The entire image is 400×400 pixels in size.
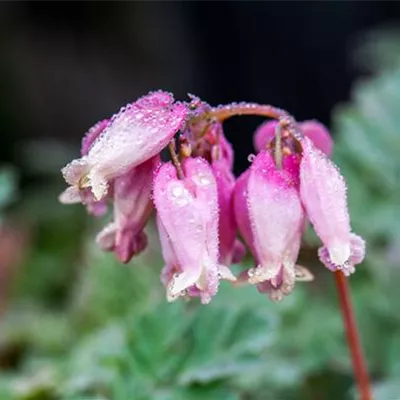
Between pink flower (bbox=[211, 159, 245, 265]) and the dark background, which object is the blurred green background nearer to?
pink flower (bbox=[211, 159, 245, 265])

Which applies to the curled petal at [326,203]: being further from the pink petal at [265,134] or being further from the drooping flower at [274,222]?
the pink petal at [265,134]

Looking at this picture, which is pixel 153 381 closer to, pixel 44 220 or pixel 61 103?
pixel 44 220

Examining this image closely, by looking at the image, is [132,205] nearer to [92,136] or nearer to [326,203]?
[92,136]

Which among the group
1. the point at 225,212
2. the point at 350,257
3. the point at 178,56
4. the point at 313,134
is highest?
the point at 178,56

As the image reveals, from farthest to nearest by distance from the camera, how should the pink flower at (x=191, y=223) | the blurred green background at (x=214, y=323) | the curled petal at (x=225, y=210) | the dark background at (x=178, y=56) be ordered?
the dark background at (x=178, y=56) < the blurred green background at (x=214, y=323) < the curled petal at (x=225, y=210) < the pink flower at (x=191, y=223)

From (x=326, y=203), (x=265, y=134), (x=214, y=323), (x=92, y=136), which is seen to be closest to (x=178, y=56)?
(x=214, y=323)

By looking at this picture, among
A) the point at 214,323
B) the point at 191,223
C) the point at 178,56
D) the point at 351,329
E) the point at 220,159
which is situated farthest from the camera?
the point at 178,56

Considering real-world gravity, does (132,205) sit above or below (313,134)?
below

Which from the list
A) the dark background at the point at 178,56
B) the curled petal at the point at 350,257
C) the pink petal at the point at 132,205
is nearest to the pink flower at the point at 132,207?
the pink petal at the point at 132,205
